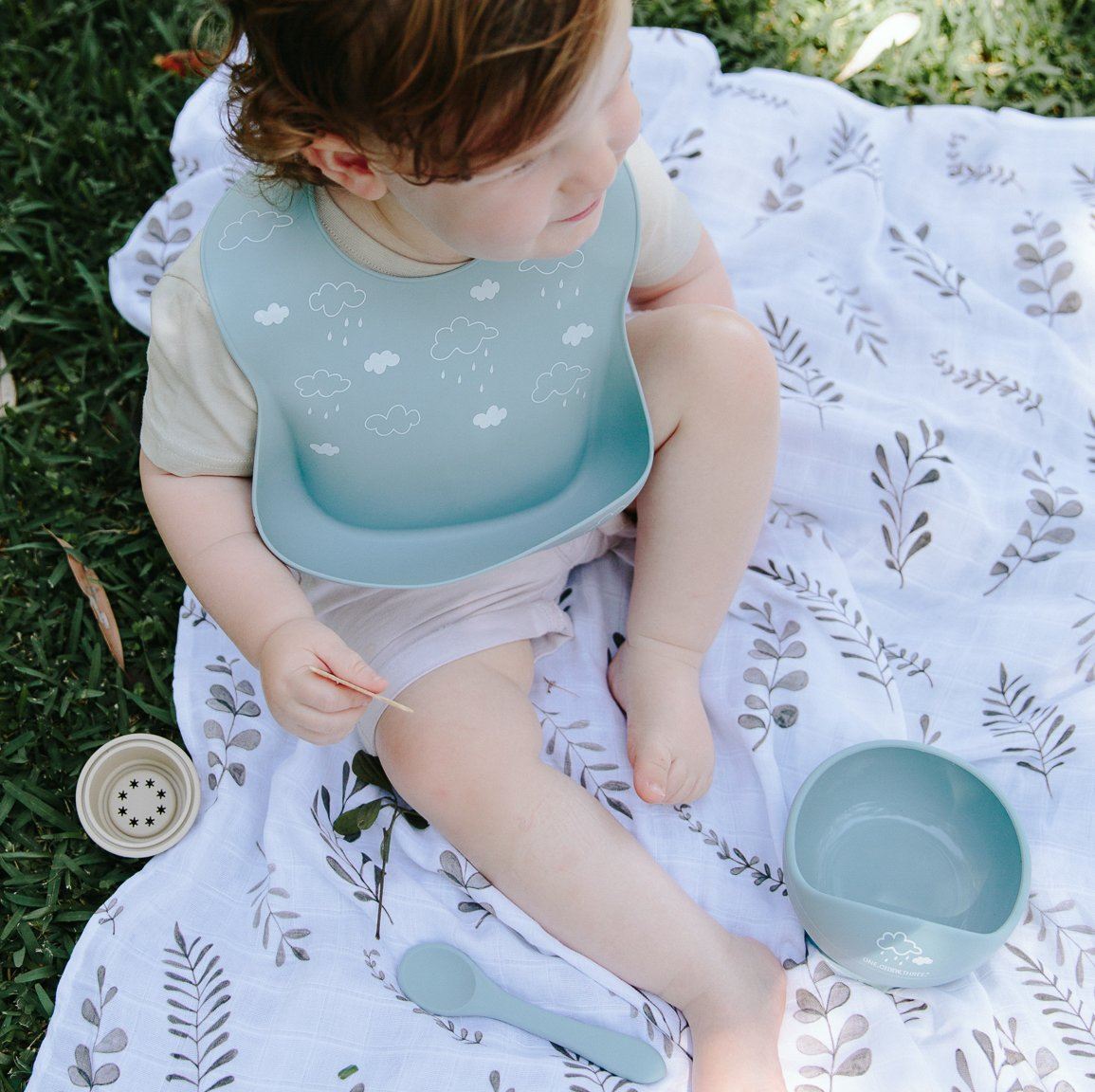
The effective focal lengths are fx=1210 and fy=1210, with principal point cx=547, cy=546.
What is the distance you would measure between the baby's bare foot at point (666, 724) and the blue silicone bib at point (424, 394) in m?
0.19

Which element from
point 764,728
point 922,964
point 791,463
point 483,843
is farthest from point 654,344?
point 922,964

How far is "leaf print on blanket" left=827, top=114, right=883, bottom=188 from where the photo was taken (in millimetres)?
1777

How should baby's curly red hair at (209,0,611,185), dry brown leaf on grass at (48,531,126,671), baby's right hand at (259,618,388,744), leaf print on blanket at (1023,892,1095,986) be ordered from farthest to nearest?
dry brown leaf on grass at (48,531,126,671), leaf print on blanket at (1023,892,1095,986), baby's right hand at (259,618,388,744), baby's curly red hair at (209,0,611,185)

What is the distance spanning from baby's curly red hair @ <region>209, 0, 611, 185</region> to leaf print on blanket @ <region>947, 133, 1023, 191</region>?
A: 114cm

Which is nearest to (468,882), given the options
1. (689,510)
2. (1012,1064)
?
(689,510)

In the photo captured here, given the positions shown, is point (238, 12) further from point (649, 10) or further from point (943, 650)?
point (649, 10)

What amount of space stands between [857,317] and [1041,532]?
1.30 feet

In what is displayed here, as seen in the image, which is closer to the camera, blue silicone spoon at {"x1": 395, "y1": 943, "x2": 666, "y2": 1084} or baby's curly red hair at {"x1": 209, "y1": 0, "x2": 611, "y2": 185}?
baby's curly red hair at {"x1": 209, "y1": 0, "x2": 611, "y2": 185}

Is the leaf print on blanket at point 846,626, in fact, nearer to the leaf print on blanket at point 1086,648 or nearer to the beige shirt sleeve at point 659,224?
the leaf print on blanket at point 1086,648

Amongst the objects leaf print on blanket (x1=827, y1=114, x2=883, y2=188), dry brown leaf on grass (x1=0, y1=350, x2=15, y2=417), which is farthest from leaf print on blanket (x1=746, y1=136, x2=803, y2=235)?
dry brown leaf on grass (x1=0, y1=350, x2=15, y2=417)

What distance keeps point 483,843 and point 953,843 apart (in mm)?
510

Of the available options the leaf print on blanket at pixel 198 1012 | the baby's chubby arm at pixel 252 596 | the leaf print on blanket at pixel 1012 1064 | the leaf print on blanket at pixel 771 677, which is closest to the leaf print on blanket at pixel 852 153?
the leaf print on blanket at pixel 771 677

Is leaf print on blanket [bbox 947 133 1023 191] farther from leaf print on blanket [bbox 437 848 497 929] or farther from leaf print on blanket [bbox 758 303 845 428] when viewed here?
leaf print on blanket [bbox 437 848 497 929]

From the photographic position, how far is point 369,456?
49.9 inches
